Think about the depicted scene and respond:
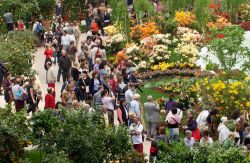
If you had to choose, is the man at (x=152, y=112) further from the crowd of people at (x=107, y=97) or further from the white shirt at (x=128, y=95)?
the white shirt at (x=128, y=95)

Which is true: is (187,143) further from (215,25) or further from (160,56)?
(215,25)

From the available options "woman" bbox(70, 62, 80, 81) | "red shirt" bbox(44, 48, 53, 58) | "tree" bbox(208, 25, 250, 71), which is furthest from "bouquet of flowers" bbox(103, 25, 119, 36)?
"tree" bbox(208, 25, 250, 71)

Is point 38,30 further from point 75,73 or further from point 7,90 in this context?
point 7,90

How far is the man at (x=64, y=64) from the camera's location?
29844mm

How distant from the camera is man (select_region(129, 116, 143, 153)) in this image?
2217 cm

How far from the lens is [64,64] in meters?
29.9

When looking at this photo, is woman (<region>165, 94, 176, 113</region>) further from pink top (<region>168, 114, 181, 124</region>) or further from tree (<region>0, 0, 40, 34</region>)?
tree (<region>0, 0, 40, 34</region>)

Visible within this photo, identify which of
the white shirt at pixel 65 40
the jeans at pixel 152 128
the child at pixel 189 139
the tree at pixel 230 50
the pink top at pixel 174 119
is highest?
the tree at pixel 230 50

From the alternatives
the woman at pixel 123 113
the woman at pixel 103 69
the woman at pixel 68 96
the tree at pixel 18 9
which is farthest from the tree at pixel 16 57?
the tree at pixel 18 9

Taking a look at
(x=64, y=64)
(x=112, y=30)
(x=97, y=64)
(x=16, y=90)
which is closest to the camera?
(x=16, y=90)

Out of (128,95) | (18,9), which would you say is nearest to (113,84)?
(128,95)

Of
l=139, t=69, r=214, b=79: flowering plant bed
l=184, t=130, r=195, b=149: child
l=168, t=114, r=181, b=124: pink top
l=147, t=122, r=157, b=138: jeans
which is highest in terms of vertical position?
l=184, t=130, r=195, b=149: child

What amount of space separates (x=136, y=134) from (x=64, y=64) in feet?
27.2

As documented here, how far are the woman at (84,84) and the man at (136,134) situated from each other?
5106 mm
